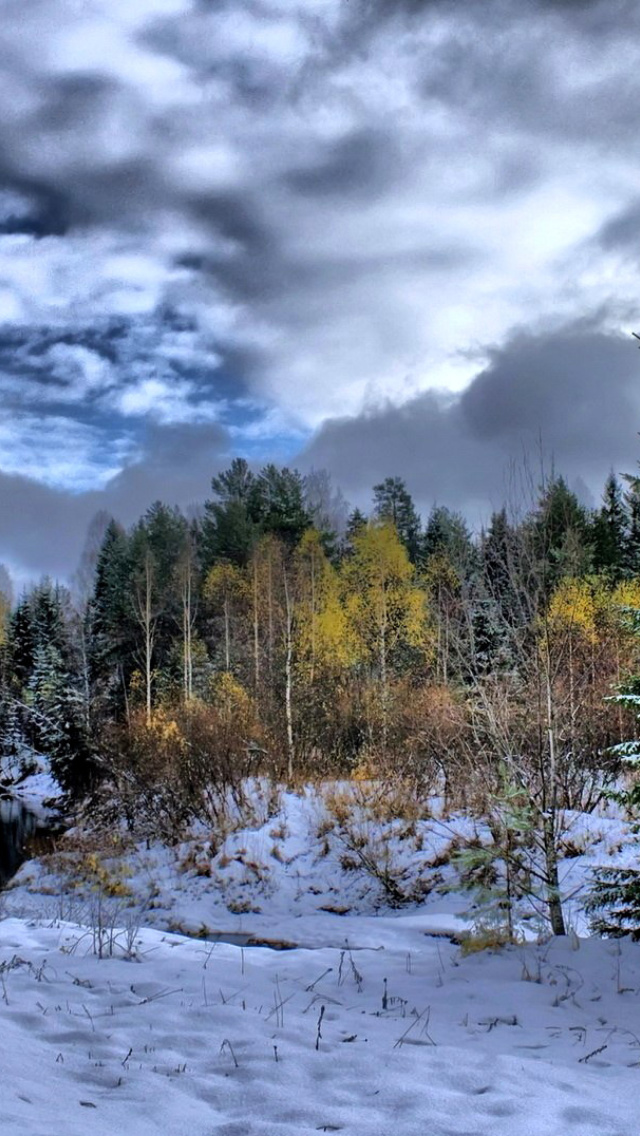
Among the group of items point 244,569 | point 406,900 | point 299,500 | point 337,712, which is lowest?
point 406,900

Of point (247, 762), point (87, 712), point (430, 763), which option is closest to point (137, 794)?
point (247, 762)

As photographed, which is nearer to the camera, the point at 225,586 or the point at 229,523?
the point at 225,586

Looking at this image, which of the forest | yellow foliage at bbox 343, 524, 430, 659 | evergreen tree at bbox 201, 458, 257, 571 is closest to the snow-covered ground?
the forest

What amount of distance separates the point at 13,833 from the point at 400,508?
34052 mm

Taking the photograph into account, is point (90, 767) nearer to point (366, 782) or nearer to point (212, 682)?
point (366, 782)

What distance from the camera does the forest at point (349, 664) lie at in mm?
8781

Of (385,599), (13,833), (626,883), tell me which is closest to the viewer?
(626,883)

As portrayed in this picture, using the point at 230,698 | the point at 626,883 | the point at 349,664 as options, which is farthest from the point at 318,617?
the point at 626,883

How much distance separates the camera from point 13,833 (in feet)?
75.2

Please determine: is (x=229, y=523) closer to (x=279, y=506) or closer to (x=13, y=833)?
(x=279, y=506)

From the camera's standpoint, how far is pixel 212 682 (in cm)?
3238

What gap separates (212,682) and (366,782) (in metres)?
16.4

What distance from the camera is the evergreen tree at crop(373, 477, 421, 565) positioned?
51.1 meters

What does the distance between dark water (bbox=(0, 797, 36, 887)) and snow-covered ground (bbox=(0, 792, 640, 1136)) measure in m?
9.42
